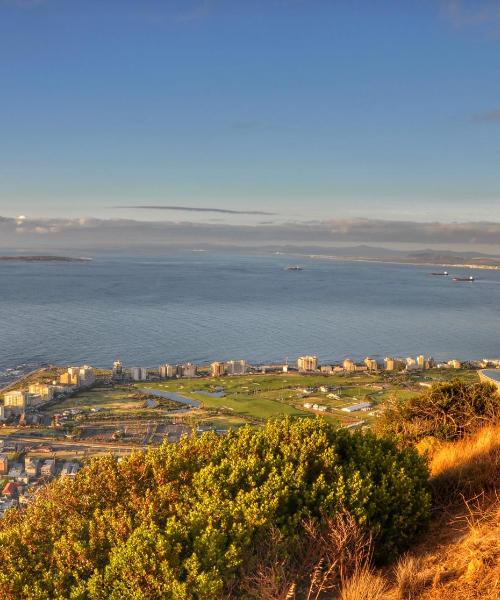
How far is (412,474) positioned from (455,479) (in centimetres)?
125

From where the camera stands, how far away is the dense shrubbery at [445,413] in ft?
37.0

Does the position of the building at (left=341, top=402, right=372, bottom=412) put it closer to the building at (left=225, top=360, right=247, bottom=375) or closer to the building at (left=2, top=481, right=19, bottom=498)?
the building at (left=225, top=360, right=247, bottom=375)

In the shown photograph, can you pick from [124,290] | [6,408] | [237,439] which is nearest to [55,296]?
[124,290]

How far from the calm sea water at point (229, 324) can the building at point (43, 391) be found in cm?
580

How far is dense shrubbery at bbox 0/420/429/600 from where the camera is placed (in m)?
4.87

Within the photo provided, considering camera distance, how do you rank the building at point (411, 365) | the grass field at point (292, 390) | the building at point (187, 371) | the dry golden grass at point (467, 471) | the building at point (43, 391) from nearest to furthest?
the dry golden grass at point (467, 471) < the grass field at point (292, 390) < the building at point (43, 391) < the building at point (187, 371) < the building at point (411, 365)

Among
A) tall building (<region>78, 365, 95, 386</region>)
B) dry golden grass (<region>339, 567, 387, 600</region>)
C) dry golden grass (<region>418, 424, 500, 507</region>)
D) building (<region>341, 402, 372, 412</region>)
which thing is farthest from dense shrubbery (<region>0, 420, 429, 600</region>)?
tall building (<region>78, 365, 95, 386</region>)

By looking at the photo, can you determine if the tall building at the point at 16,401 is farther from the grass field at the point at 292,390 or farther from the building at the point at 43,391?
the grass field at the point at 292,390

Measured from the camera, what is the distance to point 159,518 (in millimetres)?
5746

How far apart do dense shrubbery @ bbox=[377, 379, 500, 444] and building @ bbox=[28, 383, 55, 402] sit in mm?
20342

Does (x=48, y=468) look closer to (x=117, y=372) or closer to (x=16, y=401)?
(x=16, y=401)

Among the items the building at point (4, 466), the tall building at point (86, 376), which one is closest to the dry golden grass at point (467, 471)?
the building at point (4, 466)

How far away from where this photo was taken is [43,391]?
28.5 metres

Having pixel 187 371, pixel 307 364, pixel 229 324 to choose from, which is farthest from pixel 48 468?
pixel 229 324
